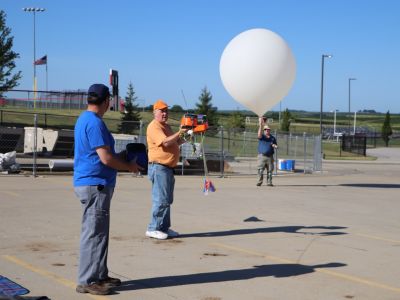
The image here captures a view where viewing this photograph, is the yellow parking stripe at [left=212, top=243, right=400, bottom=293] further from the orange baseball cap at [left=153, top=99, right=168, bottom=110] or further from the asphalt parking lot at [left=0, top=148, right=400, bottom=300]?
the orange baseball cap at [left=153, top=99, right=168, bottom=110]

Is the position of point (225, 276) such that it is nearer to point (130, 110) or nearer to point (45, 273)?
point (45, 273)

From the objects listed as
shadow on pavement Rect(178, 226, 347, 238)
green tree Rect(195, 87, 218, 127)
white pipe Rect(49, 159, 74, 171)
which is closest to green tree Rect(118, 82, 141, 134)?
green tree Rect(195, 87, 218, 127)

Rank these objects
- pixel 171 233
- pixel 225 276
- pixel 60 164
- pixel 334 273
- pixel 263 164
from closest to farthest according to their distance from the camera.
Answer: pixel 225 276, pixel 334 273, pixel 171 233, pixel 263 164, pixel 60 164

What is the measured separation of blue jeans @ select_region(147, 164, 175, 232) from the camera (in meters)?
8.43

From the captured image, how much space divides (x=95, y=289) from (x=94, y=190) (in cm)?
92

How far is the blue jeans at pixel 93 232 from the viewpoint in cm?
569

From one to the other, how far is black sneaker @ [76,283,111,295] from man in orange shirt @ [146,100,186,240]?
2801 millimetres

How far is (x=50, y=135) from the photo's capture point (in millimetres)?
24953

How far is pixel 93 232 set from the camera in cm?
568

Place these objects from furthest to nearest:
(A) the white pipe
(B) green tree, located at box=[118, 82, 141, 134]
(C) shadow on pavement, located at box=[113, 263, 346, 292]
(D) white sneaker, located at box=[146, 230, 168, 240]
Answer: (B) green tree, located at box=[118, 82, 141, 134] → (A) the white pipe → (D) white sneaker, located at box=[146, 230, 168, 240] → (C) shadow on pavement, located at box=[113, 263, 346, 292]

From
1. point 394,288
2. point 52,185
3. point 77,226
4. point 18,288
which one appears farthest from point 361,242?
point 52,185

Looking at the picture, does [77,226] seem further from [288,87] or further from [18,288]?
[288,87]

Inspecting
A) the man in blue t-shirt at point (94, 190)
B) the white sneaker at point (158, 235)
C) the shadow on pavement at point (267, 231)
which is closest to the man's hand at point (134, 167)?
the man in blue t-shirt at point (94, 190)

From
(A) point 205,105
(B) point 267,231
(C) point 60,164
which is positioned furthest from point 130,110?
(B) point 267,231
